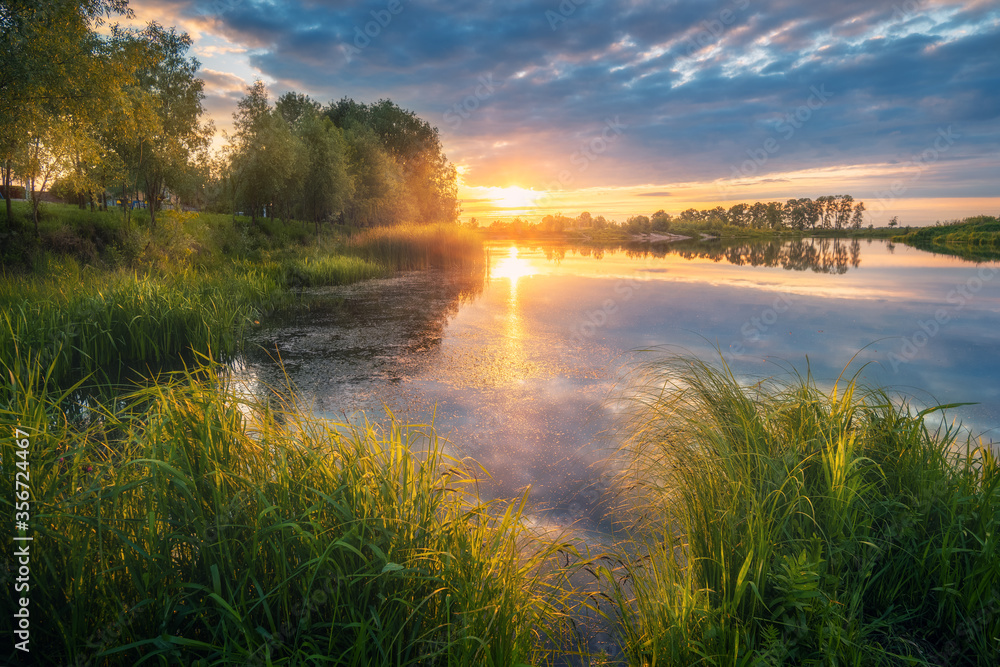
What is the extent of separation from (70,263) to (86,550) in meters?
12.6

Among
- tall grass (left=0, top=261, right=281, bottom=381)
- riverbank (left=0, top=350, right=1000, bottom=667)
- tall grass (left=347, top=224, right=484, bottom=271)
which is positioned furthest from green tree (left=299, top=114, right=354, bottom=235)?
riverbank (left=0, top=350, right=1000, bottom=667)

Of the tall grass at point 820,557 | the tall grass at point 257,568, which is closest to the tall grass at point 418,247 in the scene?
the tall grass at point 257,568

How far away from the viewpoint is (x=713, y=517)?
2.45 meters

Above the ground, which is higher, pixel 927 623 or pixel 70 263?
pixel 70 263

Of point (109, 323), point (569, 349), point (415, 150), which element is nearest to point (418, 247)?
point (569, 349)

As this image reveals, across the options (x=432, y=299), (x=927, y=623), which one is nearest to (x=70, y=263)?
(x=432, y=299)

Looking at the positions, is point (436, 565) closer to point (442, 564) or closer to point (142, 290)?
point (442, 564)

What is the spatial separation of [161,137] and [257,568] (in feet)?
87.4

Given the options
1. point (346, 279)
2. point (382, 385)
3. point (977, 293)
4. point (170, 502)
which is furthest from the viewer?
point (346, 279)

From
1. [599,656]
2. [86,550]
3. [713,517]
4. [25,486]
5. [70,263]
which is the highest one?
[70,263]

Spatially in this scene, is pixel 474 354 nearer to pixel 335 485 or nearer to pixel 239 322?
pixel 239 322

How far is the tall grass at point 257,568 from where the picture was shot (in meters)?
1.72

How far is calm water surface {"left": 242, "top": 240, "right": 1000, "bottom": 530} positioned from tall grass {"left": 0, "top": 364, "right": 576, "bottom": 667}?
751 mm

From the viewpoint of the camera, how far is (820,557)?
1916mm
